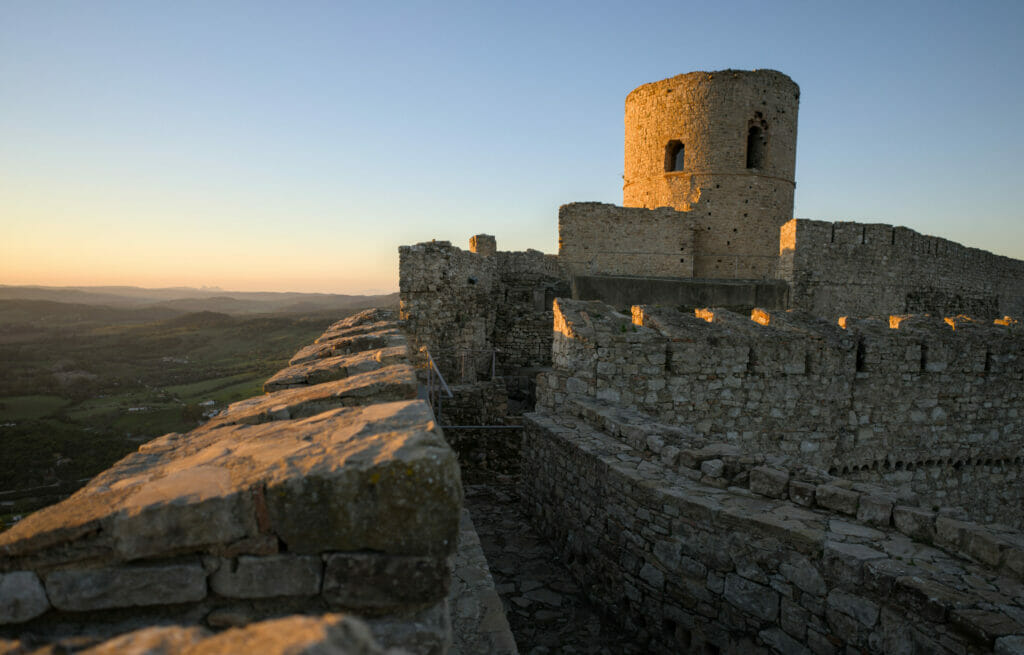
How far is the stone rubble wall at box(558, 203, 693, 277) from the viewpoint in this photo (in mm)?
16281

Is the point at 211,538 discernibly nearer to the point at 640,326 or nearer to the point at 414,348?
the point at 640,326

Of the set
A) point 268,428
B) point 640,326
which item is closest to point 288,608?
point 268,428

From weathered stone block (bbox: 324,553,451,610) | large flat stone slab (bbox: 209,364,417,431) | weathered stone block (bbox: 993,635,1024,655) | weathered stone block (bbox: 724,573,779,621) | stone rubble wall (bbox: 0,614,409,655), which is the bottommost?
weathered stone block (bbox: 724,573,779,621)

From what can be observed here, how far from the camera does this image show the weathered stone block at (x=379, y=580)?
4.79 ft

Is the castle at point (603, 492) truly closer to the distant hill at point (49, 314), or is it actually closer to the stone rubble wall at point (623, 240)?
the stone rubble wall at point (623, 240)

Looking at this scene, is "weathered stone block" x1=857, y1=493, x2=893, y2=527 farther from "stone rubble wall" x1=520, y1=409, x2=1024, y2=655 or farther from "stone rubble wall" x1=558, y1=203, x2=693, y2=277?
"stone rubble wall" x1=558, y1=203, x2=693, y2=277

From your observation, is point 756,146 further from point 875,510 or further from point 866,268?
point 875,510

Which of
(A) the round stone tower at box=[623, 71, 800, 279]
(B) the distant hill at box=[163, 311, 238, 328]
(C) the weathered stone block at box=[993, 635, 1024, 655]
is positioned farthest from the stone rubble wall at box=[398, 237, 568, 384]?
(B) the distant hill at box=[163, 311, 238, 328]

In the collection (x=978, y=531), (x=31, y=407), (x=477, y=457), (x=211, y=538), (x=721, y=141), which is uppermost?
(x=721, y=141)

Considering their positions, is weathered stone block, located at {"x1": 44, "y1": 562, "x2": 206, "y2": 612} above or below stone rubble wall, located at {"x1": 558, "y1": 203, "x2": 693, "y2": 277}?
below

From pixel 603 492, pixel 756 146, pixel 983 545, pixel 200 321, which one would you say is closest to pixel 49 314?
pixel 200 321

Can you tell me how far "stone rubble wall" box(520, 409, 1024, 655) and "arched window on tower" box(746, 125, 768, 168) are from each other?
18851 mm

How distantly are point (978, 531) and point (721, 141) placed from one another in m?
18.9

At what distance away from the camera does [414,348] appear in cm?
1009
